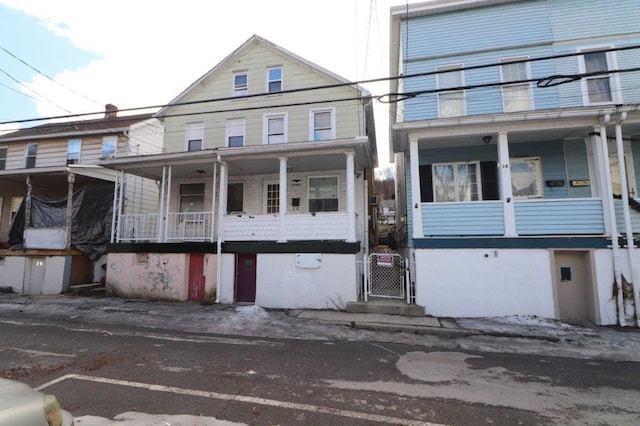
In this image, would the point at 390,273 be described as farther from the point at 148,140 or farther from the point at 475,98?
the point at 148,140

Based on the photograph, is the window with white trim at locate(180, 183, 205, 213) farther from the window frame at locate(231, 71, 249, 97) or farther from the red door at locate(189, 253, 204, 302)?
the window frame at locate(231, 71, 249, 97)

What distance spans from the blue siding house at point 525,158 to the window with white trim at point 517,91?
0.04m

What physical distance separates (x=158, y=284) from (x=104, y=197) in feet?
20.3

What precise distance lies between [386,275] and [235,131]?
866 cm

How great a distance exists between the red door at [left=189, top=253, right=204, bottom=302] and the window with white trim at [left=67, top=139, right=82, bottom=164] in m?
10.6

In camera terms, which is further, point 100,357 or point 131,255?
point 131,255

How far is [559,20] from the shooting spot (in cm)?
1027

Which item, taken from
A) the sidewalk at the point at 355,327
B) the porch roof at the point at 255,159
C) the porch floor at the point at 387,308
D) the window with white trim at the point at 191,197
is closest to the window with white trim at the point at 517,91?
the porch roof at the point at 255,159

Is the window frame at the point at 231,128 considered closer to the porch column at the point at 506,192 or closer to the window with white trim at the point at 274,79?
the window with white trim at the point at 274,79

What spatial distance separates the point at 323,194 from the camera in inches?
510

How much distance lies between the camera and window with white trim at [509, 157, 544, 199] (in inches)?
412

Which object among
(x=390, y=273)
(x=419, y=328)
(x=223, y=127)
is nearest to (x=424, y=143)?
(x=390, y=273)

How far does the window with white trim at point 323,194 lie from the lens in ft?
42.1

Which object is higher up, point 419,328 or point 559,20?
point 559,20
